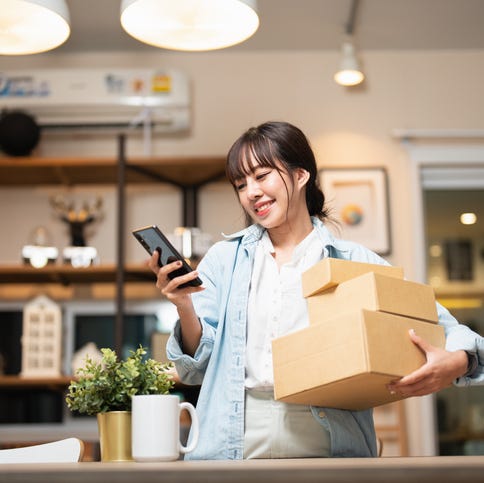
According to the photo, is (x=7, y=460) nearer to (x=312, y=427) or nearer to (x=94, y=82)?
(x=312, y=427)

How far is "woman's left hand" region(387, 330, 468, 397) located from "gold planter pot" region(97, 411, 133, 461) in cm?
42

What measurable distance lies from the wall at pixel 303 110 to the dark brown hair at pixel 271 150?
2.28 metres

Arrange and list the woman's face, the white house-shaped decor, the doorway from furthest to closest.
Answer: the doorway, the white house-shaped decor, the woman's face

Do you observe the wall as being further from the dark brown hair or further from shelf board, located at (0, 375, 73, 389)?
the dark brown hair

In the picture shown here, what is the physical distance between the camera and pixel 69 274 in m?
3.75

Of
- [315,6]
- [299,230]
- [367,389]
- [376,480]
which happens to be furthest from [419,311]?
[315,6]

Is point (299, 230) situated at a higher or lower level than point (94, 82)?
lower

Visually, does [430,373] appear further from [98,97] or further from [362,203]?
[98,97]

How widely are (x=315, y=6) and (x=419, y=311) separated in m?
2.76

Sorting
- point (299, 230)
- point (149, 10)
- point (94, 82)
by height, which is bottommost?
point (299, 230)

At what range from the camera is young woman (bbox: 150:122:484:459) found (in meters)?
1.44

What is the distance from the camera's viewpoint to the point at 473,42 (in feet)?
13.9

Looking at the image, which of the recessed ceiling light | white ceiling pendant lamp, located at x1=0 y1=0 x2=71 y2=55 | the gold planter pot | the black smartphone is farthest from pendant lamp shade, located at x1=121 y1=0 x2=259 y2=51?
the recessed ceiling light

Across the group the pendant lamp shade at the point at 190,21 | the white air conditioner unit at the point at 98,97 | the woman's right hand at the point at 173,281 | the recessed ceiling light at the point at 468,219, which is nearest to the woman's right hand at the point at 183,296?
the woman's right hand at the point at 173,281
